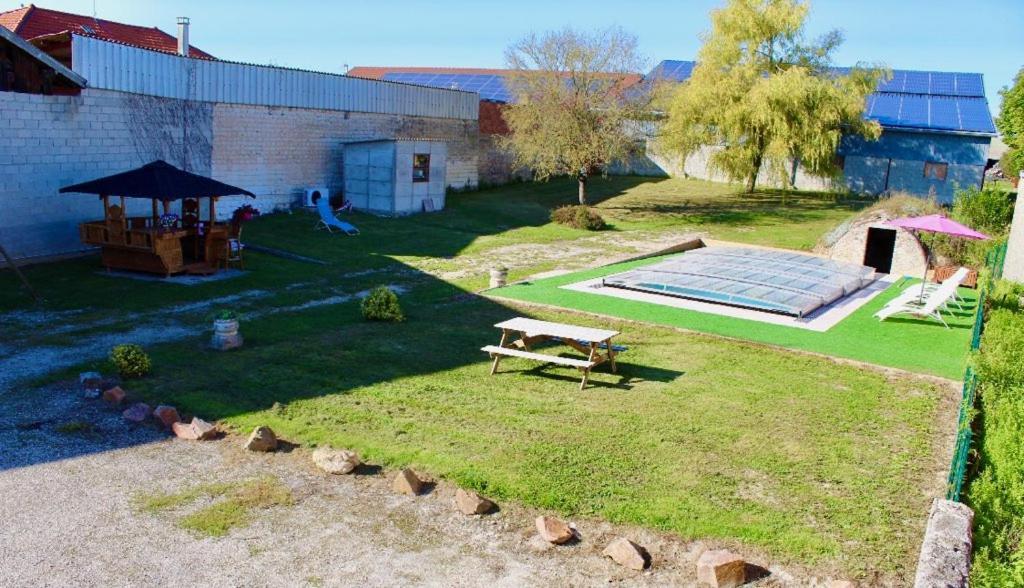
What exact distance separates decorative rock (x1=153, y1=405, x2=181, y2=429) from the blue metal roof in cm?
2792

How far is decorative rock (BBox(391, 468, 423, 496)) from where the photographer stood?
7.62 meters

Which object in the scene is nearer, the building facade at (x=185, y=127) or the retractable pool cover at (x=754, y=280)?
the retractable pool cover at (x=754, y=280)

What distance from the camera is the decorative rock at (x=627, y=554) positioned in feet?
21.2

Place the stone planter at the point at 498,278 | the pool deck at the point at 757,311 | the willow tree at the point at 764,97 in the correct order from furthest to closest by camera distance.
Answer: the willow tree at the point at 764,97 → the stone planter at the point at 498,278 → the pool deck at the point at 757,311

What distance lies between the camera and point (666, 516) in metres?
7.19

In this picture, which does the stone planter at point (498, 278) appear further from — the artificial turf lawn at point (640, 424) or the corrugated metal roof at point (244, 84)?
the corrugated metal roof at point (244, 84)

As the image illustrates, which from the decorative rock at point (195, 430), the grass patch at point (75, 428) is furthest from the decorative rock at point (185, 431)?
the grass patch at point (75, 428)

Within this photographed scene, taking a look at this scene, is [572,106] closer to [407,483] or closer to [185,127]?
[185,127]

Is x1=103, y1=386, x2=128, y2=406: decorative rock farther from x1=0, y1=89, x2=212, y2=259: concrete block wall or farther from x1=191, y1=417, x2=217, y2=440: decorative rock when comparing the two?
x1=0, y1=89, x2=212, y2=259: concrete block wall

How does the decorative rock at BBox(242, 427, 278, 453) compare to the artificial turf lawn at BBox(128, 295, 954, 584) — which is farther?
the decorative rock at BBox(242, 427, 278, 453)

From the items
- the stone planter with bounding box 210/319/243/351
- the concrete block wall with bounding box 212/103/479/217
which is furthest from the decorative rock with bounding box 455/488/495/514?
the concrete block wall with bounding box 212/103/479/217

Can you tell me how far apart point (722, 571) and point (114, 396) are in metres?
7.13

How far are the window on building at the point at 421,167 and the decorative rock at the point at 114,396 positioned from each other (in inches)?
729

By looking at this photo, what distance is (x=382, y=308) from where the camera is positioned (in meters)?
14.2
